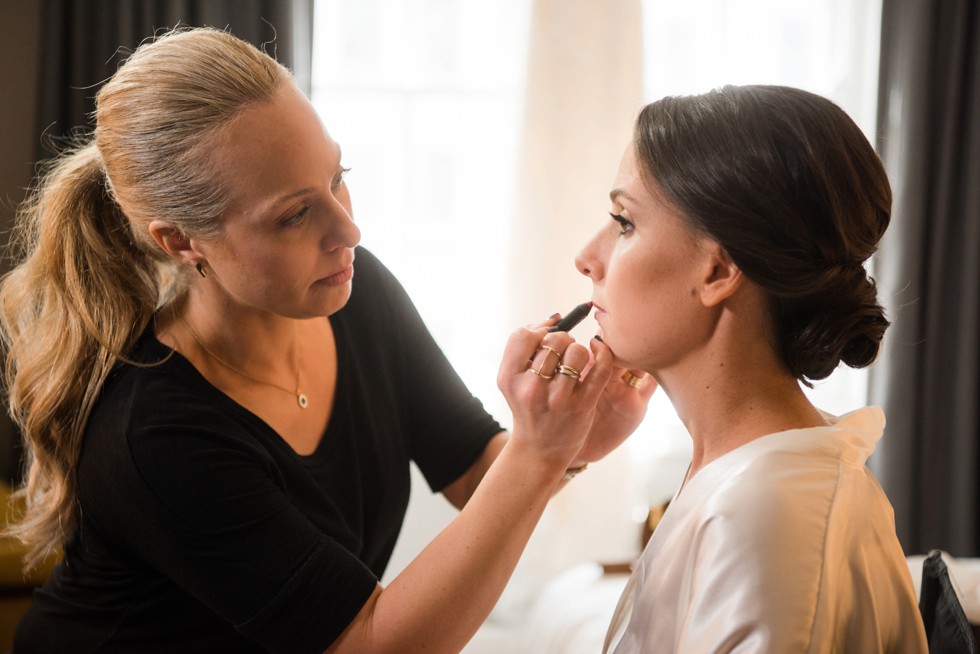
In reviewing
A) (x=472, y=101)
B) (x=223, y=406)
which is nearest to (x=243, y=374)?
(x=223, y=406)

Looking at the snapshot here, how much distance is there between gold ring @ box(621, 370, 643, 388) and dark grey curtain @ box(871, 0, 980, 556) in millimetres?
2095

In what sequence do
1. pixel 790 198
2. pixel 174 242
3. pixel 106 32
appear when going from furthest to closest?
1. pixel 106 32
2. pixel 174 242
3. pixel 790 198

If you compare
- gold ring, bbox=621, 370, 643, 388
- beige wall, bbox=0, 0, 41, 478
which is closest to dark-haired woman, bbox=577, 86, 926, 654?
gold ring, bbox=621, 370, 643, 388

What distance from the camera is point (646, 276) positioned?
1.11 m

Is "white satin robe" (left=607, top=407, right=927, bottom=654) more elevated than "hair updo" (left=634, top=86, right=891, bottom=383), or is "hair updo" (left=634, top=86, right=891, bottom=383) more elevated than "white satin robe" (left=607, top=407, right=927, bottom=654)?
"hair updo" (left=634, top=86, right=891, bottom=383)

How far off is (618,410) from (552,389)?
24 cm

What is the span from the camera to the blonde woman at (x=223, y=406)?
112 centimetres

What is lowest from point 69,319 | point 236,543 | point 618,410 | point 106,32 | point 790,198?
point 236,543

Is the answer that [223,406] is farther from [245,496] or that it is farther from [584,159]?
[584,159]

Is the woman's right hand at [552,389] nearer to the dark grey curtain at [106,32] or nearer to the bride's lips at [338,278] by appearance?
the bride's lips at [338,278]

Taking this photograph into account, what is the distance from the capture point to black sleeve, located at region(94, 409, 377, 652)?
1.13 metres

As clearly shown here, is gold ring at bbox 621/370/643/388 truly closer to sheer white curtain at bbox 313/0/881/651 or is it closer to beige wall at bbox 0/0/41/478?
sheer white curtain at bbox 313/0/881/651

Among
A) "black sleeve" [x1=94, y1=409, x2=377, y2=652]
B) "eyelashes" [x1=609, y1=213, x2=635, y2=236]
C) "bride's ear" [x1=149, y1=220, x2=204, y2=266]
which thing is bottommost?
"black sleeve" [x1=94, y1=409, x2=377, y2=652]

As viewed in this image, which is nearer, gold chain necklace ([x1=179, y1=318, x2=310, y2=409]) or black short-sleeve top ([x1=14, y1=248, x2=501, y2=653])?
black short-sleeve top ([x1=14, y1=248, x2=501, y2=653])
